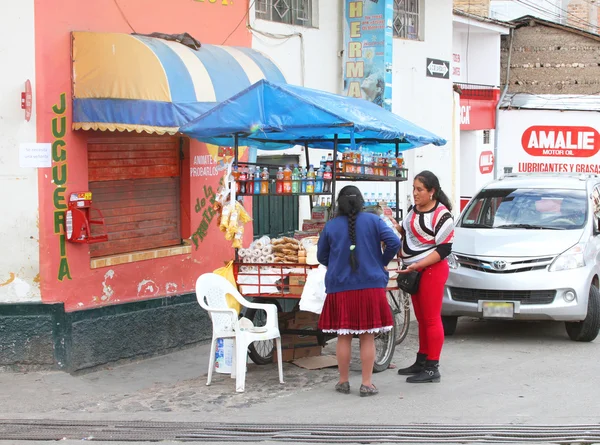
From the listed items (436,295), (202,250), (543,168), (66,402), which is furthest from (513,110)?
(66,402)

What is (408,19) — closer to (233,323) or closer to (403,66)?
(403,66)

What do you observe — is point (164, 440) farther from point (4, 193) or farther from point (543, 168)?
point (543, 168)

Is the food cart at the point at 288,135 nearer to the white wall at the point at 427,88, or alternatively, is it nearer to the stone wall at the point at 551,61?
the white wall at the point at 427,88

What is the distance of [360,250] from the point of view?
7211 millimetres

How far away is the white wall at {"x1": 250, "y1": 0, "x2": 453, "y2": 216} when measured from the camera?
38.8 feet

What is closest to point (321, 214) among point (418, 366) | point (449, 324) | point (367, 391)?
point (418, 366)

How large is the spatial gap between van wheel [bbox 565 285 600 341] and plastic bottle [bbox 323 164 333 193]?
348cm

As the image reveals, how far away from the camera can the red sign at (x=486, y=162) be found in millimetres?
21422

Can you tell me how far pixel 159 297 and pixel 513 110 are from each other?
14363 millimetres

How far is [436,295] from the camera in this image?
25.8 feet

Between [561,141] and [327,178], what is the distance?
14.8 metres

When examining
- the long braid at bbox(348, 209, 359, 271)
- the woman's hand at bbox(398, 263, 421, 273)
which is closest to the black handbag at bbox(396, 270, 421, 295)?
the woman's hand at bbox(398, 263, 421, 273)

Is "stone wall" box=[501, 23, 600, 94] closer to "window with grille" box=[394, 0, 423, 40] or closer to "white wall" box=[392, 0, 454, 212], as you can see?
"white wall" box=[392, 0, 454, 212]

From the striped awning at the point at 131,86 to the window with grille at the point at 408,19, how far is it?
6.43 meters
